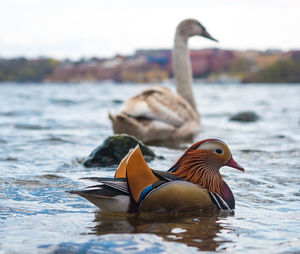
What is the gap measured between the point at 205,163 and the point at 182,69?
7.02 m

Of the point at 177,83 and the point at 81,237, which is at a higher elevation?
the point at 177,83

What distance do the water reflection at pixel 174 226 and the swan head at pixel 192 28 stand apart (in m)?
7.29

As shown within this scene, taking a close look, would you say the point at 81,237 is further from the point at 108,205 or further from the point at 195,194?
the point at 195,194

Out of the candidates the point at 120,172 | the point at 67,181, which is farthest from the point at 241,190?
the point at 67,181

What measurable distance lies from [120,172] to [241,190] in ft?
4.75

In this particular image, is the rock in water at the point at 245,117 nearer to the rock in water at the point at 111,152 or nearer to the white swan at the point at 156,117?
the white swan at the point at 156,117

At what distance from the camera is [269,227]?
3344 millimetres

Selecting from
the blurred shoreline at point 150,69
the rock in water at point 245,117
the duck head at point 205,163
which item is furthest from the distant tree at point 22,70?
the duck head at point 205,163

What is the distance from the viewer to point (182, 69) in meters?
10.5

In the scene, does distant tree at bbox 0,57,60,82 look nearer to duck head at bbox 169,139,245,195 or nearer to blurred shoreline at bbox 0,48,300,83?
blurred shoreline at bbox 0,48,300,83

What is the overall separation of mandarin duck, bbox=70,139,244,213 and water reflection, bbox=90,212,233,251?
0.07 metres

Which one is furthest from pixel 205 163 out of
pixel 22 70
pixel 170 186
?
pixel 22 70

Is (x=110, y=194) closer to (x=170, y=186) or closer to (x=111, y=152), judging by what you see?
(x=170, y=186)

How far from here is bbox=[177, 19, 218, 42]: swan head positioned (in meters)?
10.3
